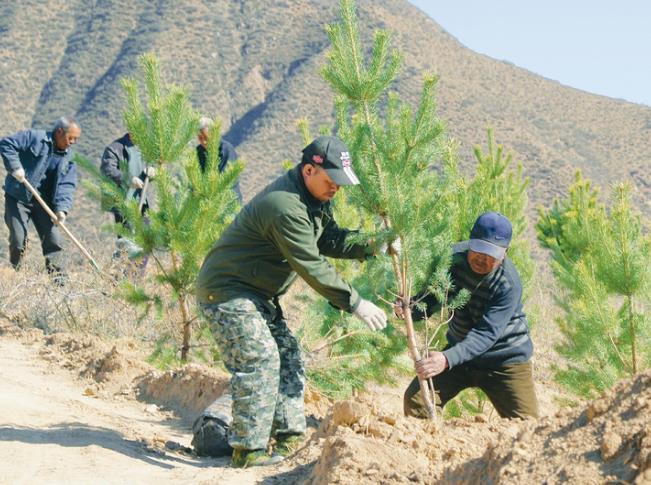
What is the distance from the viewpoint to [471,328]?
550 cm

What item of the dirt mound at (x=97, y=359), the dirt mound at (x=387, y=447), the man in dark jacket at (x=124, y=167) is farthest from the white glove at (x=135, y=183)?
the dirt mound at (x=387, y=447)

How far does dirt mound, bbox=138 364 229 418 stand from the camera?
6.71 m

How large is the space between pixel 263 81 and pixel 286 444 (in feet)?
127

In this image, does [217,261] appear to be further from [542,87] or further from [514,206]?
[542,87]

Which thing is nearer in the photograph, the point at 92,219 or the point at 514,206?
the point at 514,206

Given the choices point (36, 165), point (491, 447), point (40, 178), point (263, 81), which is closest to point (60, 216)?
point (40, 178)

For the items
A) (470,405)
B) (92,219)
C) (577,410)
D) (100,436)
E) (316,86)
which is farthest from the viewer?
(316,86)

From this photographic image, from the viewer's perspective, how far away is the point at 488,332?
16.9 ft

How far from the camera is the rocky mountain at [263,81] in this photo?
3612 centimetres

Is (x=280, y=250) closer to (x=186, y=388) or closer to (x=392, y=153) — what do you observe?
(x=392, y=153)

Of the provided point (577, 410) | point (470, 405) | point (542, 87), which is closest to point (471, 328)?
point (470, 405)

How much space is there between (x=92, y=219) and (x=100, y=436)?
24655mm

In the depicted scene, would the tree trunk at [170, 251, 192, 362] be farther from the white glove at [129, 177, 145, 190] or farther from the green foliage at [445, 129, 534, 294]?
the green foliage at [445, 129, 534, 294]

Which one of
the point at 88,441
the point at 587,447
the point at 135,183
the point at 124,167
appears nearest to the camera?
the point at 587,447
